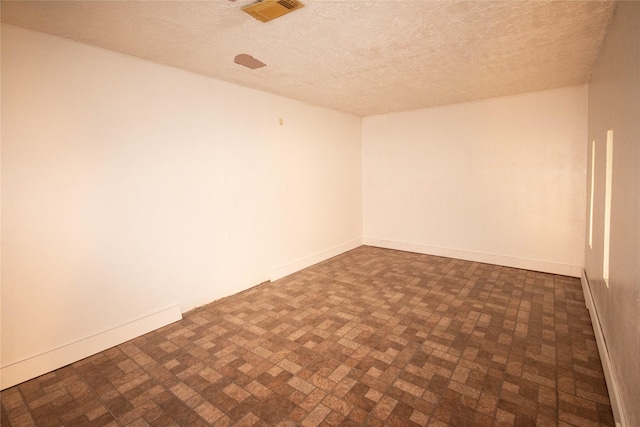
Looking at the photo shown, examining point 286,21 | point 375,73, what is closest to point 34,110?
point 286,21

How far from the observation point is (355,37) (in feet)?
7.79

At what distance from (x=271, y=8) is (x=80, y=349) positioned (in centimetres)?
300

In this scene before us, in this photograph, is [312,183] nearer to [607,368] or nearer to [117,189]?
[117,189]

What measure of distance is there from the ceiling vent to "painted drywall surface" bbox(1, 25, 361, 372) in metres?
1.48

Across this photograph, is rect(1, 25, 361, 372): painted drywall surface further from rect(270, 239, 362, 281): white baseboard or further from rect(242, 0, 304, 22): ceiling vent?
rect(242, 0, 304, 22): ceiling vent

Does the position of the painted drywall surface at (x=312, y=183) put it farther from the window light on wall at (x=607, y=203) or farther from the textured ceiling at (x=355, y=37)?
the window light on wall at (x=607, y=203)

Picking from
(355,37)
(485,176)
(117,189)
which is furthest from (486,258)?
(117,189)

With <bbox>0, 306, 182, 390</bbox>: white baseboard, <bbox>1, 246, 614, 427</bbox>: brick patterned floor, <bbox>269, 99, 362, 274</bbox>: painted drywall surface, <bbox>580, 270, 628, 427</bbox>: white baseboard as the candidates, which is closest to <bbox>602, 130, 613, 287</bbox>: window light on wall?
<bbox>580, 270, 628, 427</bbox>: white baseboard

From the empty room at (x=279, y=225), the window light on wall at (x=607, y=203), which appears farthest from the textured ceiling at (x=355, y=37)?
the window light on wall at (x=607, y=203)

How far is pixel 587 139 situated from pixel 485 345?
3.06m

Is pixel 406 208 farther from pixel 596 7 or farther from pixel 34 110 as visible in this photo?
pixel 34 110

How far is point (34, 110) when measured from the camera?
7.34 ft

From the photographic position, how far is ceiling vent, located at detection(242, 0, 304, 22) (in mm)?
1834

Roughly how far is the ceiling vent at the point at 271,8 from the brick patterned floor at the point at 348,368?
249cm
